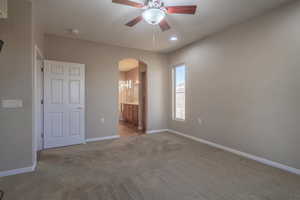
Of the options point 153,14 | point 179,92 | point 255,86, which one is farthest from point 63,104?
point 255,86

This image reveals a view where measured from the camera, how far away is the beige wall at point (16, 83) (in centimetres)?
225

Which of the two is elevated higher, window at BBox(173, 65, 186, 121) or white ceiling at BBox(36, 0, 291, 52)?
white ceiling at BBox(36, 0, 291, 52)

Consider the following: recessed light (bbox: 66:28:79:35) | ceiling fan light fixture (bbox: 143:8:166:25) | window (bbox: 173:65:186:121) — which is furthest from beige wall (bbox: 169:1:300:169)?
recessed light (bbox: 66:28:79:35)

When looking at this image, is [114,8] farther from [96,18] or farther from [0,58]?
[0,58]

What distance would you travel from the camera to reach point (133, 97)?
7.40 metres

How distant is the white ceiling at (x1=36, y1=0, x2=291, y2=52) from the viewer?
97.7 inches

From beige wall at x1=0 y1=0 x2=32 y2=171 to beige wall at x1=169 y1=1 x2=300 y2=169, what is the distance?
12.1 feet

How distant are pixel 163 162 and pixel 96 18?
3018mm

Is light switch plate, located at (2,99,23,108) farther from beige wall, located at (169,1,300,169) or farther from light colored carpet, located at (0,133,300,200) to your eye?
beige wall, located at (169,1,300,169)

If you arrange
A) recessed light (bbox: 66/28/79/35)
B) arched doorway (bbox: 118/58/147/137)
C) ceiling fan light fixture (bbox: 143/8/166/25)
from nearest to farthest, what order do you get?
1. ceiling fan light fixture (bbox: 143/8/166/25)
2. recessed light (bbox: 66/28/79/35)
3. arched doorway (bbox: 118/58/147/137)

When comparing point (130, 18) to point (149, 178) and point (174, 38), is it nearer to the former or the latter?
point (174, 38)

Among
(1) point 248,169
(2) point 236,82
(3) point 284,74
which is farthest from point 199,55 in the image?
(1) point 248,169

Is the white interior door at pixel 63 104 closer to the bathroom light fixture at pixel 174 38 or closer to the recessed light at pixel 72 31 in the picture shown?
the recessed light at pixel 72 31

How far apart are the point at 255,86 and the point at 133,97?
5339 millimetres
